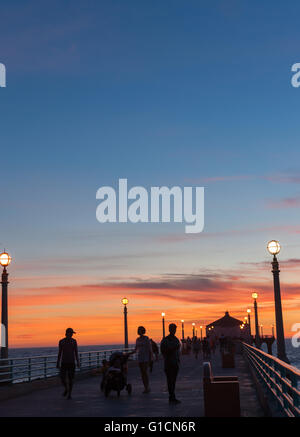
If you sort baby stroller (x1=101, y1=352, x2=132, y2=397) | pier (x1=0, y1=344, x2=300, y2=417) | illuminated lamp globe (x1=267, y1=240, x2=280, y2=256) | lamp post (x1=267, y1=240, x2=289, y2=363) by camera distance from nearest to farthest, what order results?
pier (x1=0, y1=344, x2=300, y2=417)
baby stroller (x1=101, y1=352, x2=132, y2=397)
lamp post (x1=267, y1=240, x2=289, y2=363)
illuminated lamp globe (x1=267, y1=240, x2=280, y2=256)

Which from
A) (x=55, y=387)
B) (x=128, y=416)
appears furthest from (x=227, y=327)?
(x=128, y=416)

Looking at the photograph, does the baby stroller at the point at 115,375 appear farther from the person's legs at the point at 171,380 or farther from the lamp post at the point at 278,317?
the lamp post at the point at 278,317

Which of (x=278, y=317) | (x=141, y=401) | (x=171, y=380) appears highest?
(x=278, y=317)

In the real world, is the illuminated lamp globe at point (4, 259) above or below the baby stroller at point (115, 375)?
above

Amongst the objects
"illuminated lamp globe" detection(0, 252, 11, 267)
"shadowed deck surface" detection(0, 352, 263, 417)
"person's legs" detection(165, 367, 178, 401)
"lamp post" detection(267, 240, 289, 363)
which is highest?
"illuminated lamp globe" detection(0, 252, 11, 267)

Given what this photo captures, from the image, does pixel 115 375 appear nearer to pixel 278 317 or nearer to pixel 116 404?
pixel 116 404


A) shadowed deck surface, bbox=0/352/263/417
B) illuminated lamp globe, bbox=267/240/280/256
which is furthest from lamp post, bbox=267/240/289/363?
shadowed deck surface, bbox=0/352/263/417

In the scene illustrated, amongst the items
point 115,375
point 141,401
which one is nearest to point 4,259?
point 115,375

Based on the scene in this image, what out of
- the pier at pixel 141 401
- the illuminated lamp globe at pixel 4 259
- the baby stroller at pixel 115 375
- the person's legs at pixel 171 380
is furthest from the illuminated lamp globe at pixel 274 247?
the illuminated lamp globe at pixel 4 259

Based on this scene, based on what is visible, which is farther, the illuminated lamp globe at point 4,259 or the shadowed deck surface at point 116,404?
the illuminated lamp globe at point 4,259

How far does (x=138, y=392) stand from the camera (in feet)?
67.0

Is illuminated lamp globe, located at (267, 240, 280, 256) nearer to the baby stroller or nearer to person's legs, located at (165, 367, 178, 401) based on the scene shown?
the baby stroller

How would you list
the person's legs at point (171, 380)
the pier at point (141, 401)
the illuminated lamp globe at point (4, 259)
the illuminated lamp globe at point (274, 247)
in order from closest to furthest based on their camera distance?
the pier at point (141, 401) < the person's legs at point (171, 380) < the illuminated lamp globe at point (274, 247) < the illuminated lamp globe at point (4, 259)
